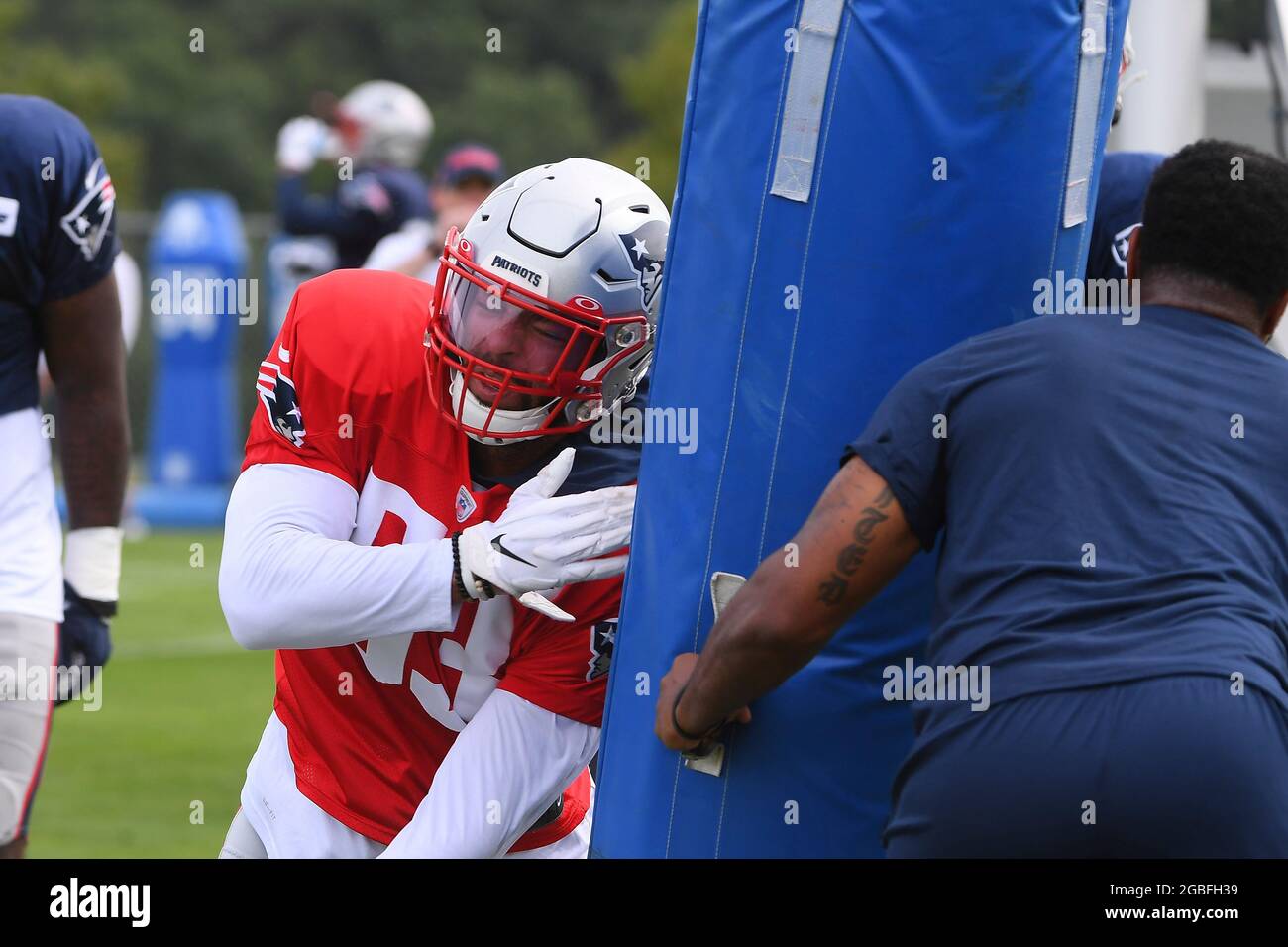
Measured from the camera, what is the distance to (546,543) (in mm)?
2641

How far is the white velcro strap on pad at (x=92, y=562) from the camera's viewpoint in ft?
12.4

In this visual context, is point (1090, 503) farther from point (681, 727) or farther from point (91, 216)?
point (91, 216)

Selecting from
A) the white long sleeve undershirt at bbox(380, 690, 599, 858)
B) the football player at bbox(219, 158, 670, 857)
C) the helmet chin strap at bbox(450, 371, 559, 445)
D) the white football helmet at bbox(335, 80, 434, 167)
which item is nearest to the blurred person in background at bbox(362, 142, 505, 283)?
the white football helmet at bbox(335, 80, 434, 167)

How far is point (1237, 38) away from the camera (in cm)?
576

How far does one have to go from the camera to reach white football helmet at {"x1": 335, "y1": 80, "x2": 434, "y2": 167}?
27.9ft

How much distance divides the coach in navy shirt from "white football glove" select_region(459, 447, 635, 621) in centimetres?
34

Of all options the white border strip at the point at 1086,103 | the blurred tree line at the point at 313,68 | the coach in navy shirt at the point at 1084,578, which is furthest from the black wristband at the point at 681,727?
the blurred tree line at the point at 313,68

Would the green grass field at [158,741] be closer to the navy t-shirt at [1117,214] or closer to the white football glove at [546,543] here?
the white football glove at [546,543]

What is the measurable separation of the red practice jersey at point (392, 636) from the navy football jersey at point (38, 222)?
81 centimetres

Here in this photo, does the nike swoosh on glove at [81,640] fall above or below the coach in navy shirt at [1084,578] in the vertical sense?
below

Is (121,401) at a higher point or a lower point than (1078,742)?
higher
